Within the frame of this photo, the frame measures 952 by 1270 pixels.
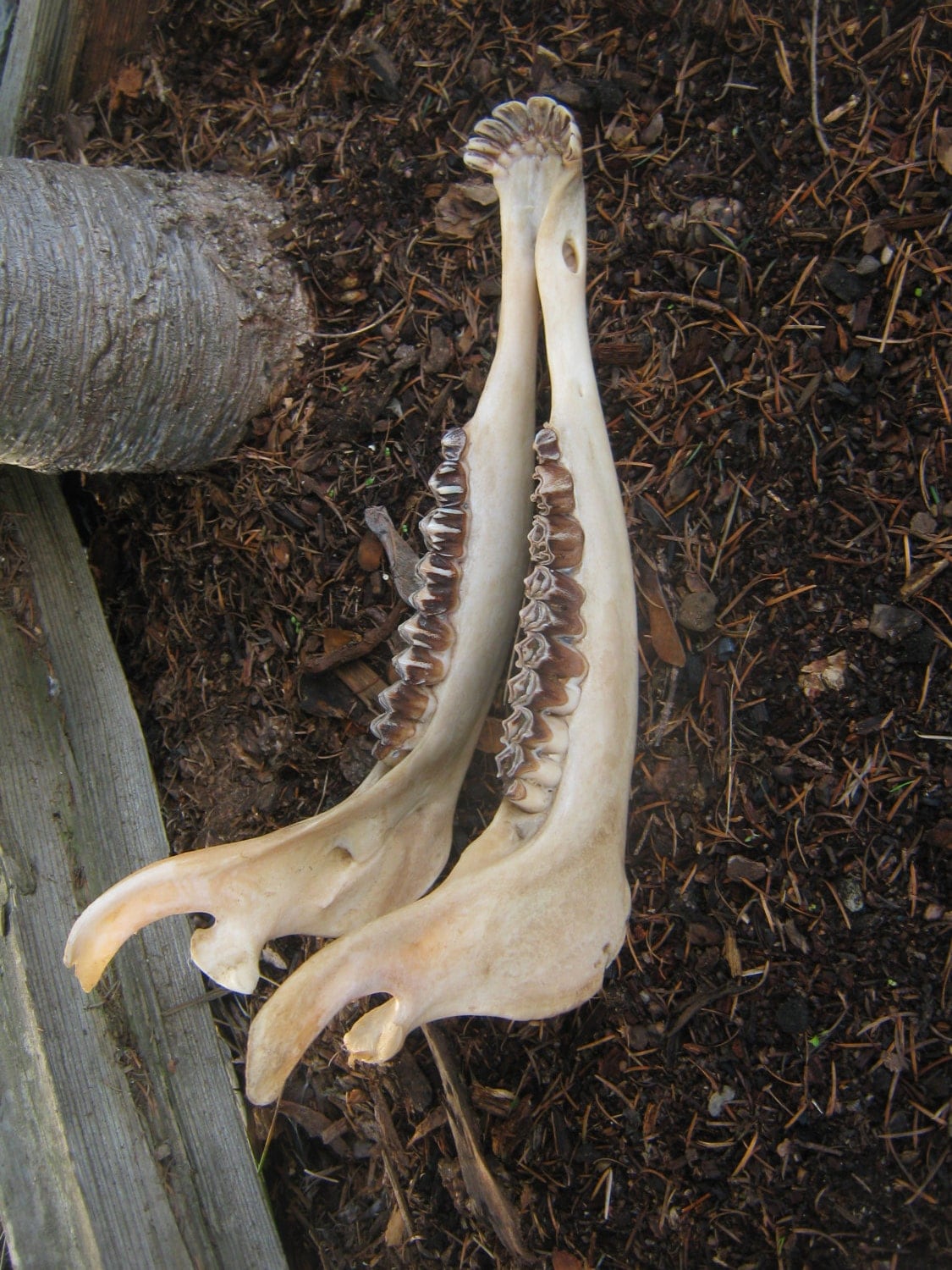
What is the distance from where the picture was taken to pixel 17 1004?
1379mm

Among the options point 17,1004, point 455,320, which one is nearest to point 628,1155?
point 17,1004

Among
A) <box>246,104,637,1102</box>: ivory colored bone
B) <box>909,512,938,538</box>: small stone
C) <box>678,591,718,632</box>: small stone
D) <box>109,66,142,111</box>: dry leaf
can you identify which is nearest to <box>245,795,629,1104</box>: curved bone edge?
<box>246,104,637,1102</box>: ivory colored bone

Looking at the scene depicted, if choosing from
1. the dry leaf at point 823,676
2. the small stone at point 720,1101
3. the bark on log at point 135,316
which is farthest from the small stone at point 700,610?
the bark on log at point 135,316

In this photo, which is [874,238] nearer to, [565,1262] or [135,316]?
[135,316]

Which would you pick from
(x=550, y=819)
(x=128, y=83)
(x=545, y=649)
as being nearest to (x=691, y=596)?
(x=545, y=649)

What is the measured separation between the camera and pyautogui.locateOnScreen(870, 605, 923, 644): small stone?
1.28 m

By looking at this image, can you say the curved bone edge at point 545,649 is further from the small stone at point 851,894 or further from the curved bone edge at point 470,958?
the small stone at point 851,894

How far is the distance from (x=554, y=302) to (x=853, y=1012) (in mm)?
1163

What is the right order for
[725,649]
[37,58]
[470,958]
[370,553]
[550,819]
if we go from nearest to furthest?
[470,958] → [550,819] → [725,649] → [370,553] → [37,58]

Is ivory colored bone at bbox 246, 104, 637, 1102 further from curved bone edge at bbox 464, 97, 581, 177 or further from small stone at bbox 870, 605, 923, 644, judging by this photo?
small stone at bbox 870, 605, 923, 644

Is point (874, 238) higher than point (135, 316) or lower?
lower

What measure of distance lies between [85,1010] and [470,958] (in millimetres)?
802

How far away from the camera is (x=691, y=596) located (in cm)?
138

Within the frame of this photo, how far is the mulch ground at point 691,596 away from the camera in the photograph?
127 cm
